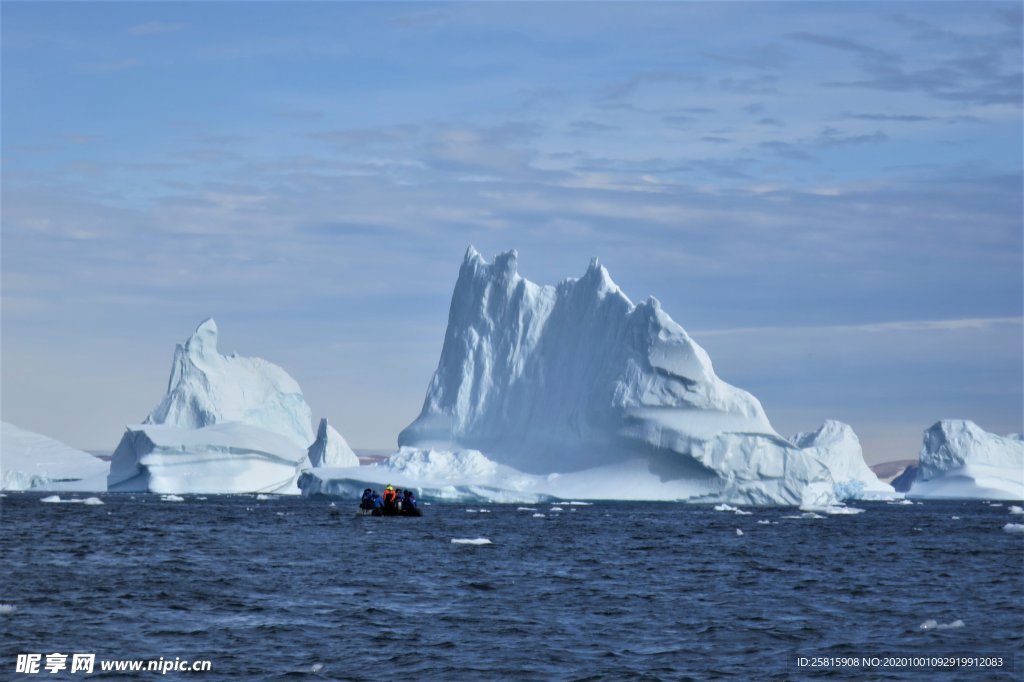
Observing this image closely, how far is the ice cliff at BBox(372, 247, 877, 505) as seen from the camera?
5247 centimetres

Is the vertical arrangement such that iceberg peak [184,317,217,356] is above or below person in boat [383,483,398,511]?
above

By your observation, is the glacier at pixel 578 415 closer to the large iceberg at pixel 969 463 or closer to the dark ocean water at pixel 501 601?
the dark ocean water at pixel 501 601

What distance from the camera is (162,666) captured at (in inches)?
569

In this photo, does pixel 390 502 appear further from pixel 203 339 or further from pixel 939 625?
pixel 203 339

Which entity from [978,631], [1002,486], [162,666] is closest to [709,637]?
[978,631]

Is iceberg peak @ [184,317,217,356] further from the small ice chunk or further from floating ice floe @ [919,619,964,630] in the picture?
floating ice floe @ [919,619,964,630]

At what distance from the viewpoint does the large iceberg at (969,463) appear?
89.4 m

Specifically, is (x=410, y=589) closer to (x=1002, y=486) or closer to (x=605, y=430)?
(x=605, y=430)

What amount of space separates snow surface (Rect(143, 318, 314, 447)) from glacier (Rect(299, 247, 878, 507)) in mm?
17280

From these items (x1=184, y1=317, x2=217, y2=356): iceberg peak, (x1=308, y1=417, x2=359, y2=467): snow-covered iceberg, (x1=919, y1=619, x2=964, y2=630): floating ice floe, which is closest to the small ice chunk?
(x1=919, y1=619, x2=964, y2=630): floating ice floe

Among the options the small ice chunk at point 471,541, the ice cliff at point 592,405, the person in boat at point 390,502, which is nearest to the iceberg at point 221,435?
the ice cliff at point 592,405

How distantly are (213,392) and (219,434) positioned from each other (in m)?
8.96

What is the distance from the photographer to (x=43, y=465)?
3479 inches

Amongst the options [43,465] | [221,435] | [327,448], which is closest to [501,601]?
[221,435]
